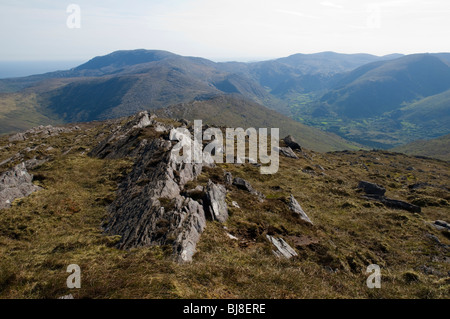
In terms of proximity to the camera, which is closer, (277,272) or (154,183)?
(277,272)

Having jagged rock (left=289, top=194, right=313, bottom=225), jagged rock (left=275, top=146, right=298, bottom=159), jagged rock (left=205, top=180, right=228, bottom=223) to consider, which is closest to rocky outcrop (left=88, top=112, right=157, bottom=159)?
jagged rock (left=205, top=180, right=228, bottom=223)

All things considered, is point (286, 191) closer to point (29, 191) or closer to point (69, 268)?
point (69, 268)

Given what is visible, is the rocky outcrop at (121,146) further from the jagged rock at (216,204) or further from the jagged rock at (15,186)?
the jagged rock at (216,204)

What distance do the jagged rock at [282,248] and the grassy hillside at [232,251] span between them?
620 mm

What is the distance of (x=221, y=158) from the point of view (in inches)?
1902

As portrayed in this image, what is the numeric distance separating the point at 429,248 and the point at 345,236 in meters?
7.82

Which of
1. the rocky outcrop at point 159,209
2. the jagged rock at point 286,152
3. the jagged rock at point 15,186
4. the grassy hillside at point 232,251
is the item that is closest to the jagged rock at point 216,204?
the rocky outcrop at point 159,209

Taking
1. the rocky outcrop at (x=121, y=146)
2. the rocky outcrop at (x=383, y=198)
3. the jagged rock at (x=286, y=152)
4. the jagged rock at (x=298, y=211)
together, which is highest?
the rocky outcrop at (x=121, y=146)

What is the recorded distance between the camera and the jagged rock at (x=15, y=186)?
929 inches

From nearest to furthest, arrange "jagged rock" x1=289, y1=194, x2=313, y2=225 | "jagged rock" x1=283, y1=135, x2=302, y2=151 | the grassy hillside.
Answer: the grassy hillside
"jagged rock" x1=289, y1=194, x2=313, y2=225
"jagged rock" x1=283, y1=135, x2=302, y2=151

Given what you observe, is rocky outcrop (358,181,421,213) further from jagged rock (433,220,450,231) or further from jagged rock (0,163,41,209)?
jagged rock (0,163,41,209)

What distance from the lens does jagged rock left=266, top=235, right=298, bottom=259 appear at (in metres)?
17.5

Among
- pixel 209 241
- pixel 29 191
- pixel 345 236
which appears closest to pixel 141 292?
pixel 209 241

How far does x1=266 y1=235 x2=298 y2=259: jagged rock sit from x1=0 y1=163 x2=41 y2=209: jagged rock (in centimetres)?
2680
